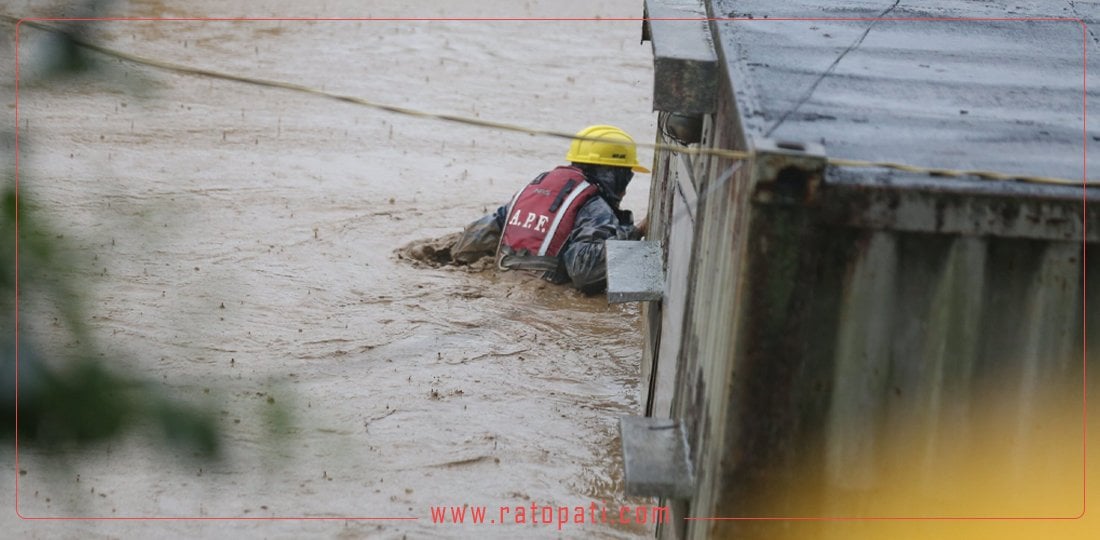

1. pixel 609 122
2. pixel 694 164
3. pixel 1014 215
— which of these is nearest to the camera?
pixel 1014 215

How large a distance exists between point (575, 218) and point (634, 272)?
7.61 feet

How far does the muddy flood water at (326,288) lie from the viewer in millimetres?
1685

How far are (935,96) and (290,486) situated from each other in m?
3.13

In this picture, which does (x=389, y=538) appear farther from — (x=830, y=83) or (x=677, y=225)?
(x=830, y=83)

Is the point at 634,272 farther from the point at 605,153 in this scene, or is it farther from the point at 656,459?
the point at 605,153

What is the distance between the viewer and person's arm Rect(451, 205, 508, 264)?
834cm

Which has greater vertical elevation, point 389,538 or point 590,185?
point 590,185

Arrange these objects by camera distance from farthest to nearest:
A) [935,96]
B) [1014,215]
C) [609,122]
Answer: [609,122]
[935,96]
[1014,215]

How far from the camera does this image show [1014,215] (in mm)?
2830

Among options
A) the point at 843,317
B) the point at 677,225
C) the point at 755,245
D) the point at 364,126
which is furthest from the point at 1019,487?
the point at 364,126

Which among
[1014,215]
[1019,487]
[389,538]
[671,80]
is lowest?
[389,538]

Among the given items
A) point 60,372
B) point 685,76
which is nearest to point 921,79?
point 685,76

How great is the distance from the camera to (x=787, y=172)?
2.75 meters
